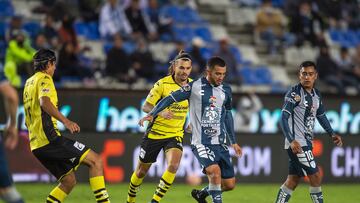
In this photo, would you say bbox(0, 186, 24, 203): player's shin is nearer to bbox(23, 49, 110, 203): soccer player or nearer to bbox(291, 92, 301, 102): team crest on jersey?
bbox(23, 49, 110, 203): soccer player

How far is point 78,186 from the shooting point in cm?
1602

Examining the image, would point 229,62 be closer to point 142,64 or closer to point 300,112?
point 142,64

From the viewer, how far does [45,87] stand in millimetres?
10188

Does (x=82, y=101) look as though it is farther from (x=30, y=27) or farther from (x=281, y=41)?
(x=281, y=41)

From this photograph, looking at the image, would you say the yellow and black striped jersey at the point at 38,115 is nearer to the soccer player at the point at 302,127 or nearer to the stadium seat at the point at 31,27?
the soccer player at the point at 302,127

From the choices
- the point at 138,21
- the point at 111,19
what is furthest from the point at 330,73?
the point at 111,19

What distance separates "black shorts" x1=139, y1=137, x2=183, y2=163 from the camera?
12.1 metres

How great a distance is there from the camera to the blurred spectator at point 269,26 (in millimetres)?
24125

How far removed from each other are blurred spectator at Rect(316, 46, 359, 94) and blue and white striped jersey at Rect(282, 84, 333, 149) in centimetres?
1091

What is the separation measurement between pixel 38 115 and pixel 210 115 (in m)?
2.20

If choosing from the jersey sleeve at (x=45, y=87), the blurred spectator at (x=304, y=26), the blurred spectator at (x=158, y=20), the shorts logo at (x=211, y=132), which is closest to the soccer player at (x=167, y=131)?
the shorts logo at (x=211, y=132)

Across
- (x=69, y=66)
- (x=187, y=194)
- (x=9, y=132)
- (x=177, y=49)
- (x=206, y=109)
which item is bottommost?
(x=187, y=194)

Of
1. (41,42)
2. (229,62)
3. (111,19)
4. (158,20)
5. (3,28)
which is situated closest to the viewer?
(41,42)

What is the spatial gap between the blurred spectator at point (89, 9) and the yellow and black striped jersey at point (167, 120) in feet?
30.8
